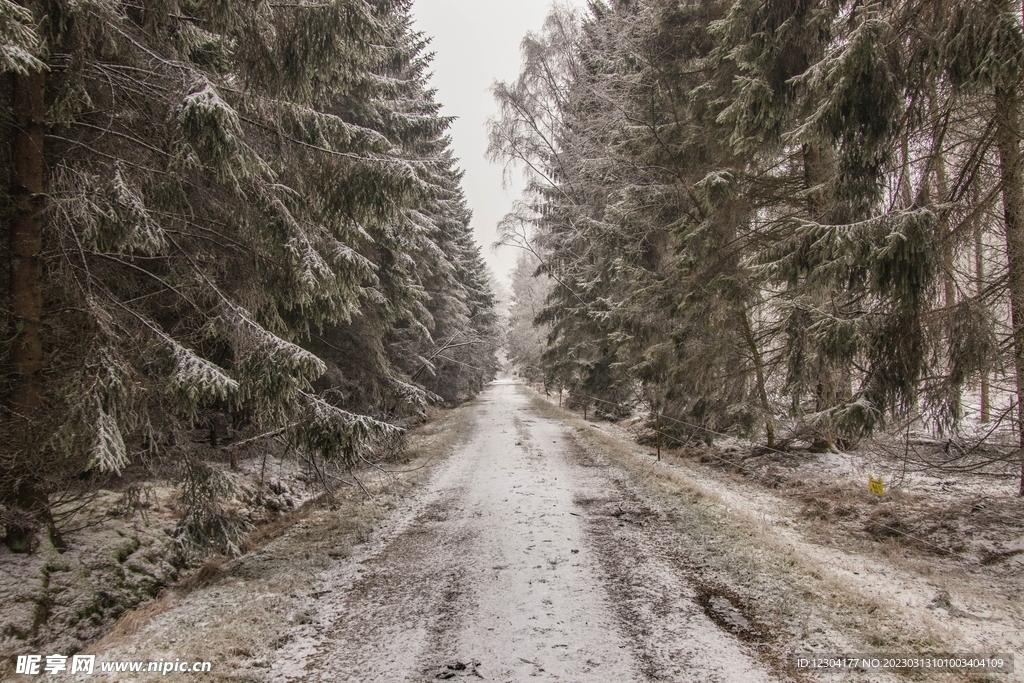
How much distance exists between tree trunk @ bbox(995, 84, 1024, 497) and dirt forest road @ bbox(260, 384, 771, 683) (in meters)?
3.85

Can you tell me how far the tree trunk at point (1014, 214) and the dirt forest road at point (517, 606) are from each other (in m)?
3.85

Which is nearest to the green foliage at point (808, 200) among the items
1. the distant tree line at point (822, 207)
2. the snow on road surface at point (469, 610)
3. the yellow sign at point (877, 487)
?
the distant tree line at point (822, 207)

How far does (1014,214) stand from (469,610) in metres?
6.47

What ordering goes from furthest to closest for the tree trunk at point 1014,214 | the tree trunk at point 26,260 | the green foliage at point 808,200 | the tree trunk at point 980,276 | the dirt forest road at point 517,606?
the tree trunk at point 980,276
the green foliage at point 808,200
the tree trunk at point 1014,214
the tree trunk at point 26,260
the dirt forest road at point 517,606

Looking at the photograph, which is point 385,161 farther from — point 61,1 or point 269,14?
point 61,1

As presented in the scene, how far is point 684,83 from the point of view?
9.56 meters

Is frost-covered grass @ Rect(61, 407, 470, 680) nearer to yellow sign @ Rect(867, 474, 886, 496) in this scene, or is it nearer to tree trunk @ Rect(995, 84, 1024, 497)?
yellow sign @ Rect(867, 474, 886, 496)

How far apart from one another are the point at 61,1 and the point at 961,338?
869cm

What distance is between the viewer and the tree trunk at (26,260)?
13.9 feet

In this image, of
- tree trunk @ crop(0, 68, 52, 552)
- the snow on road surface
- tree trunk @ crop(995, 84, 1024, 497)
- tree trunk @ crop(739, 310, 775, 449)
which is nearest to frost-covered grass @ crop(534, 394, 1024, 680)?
the snow on road surface

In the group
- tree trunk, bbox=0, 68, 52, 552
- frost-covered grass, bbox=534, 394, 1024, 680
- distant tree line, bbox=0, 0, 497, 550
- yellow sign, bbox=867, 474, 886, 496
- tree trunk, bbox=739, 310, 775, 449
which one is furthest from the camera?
tree trunk, bbox=739, 310, 775, 449

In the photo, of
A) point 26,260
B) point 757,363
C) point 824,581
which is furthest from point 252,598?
point 757,363

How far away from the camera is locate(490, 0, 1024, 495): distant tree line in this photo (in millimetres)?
4648

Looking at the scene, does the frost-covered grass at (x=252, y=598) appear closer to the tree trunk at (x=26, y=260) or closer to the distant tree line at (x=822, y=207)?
the tree trunk at (x=26, y=260)
